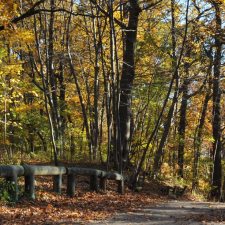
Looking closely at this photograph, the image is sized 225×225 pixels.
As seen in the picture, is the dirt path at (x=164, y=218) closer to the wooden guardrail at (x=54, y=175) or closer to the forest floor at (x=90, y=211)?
the forest floor at (x=90, y=211)

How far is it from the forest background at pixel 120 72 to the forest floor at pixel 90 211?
259cm

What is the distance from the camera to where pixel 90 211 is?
9320 millimetres

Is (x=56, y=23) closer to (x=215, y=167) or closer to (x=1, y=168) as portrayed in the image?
(x=215, y=167)

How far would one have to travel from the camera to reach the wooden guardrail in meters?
8.98

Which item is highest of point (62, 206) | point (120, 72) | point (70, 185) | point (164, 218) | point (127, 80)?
point (120, 72)

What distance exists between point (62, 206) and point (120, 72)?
1119 centimetres

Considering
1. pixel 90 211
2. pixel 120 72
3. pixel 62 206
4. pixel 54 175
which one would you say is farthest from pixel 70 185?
pixel 120 72

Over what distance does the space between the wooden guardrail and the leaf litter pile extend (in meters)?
0.23

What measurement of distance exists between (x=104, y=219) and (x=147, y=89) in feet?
29.3

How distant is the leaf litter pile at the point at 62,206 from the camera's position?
308 inches

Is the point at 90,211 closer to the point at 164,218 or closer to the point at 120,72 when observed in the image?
the point at 164,218

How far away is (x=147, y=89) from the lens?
1673cm

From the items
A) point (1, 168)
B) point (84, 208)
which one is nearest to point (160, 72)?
point (84, 208)

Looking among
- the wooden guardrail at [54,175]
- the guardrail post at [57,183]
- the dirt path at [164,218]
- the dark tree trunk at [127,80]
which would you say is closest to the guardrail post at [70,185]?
the wooden guardrail at [54,175]
